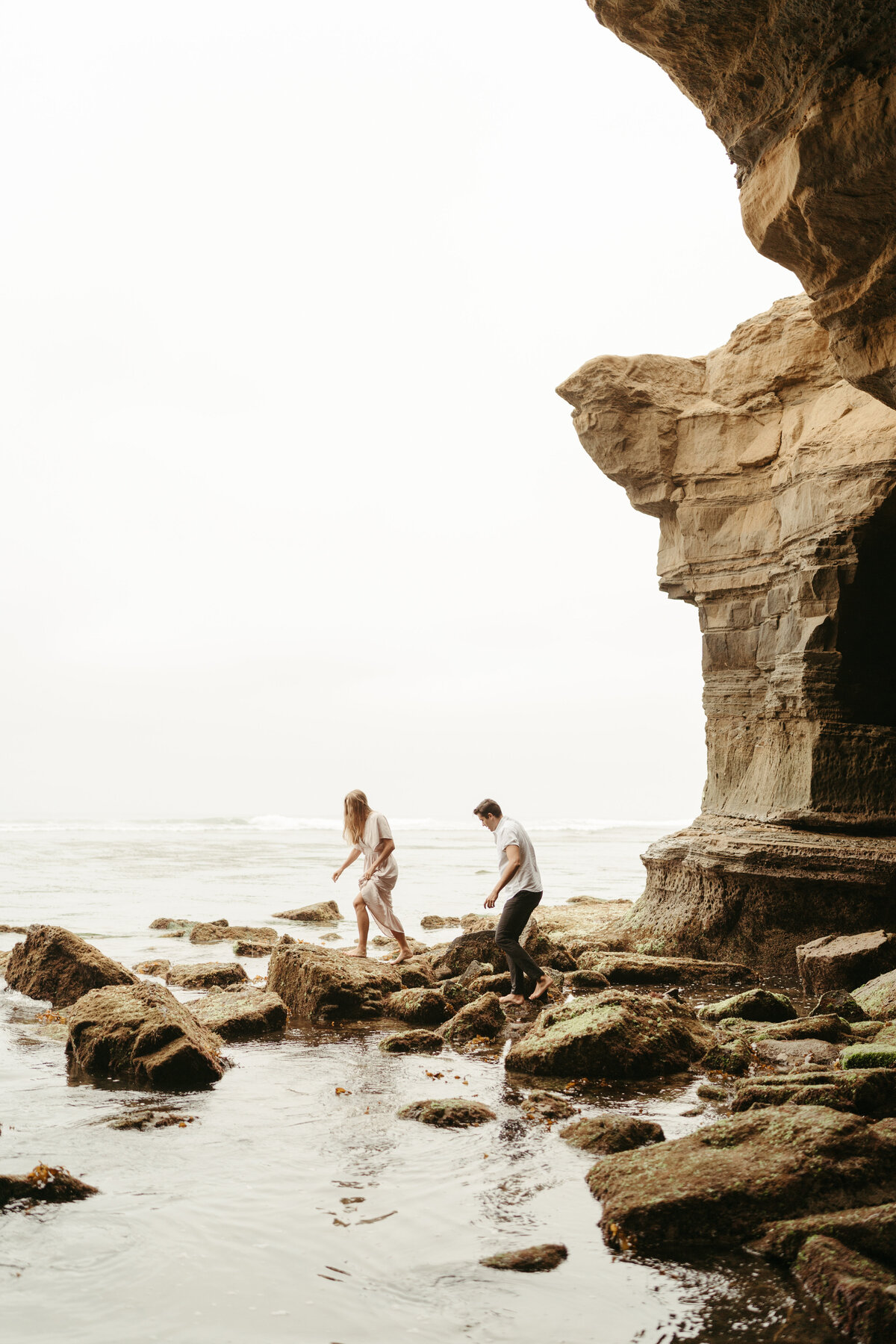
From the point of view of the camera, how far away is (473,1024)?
762 centimetres

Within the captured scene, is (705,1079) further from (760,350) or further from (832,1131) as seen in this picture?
(760,350)

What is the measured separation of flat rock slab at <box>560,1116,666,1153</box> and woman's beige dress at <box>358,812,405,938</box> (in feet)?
18.3

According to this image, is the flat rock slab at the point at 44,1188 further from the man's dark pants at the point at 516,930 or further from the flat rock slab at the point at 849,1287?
the man's dark pants at the point at 516,930

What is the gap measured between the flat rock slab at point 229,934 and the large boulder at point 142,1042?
651cm

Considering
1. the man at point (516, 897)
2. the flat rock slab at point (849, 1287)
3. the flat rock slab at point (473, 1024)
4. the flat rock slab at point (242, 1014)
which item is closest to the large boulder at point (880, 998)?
the man at point (516, 897)

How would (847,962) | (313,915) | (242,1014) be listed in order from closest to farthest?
(242,1014)
(847,962)
(313,915)

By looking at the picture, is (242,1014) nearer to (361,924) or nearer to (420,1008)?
(420,1008)

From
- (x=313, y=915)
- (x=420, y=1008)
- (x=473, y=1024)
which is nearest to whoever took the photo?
(x=473, y=1024)

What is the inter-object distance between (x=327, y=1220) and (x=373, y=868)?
21.2 feet

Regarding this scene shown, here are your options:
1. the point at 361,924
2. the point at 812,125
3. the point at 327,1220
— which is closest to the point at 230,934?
the point at 361,924

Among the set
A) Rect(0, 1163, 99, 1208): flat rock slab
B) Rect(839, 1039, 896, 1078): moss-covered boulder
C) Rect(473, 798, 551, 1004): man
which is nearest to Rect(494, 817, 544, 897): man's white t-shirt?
Rect(473, 798, 551, 1004): man

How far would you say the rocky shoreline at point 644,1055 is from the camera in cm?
382

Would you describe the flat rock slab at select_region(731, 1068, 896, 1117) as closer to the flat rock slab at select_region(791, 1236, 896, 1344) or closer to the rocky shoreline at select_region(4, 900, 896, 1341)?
the rocky shoreline at select_region(4, 900, 896, 1341)

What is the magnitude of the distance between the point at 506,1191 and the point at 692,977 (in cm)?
616
